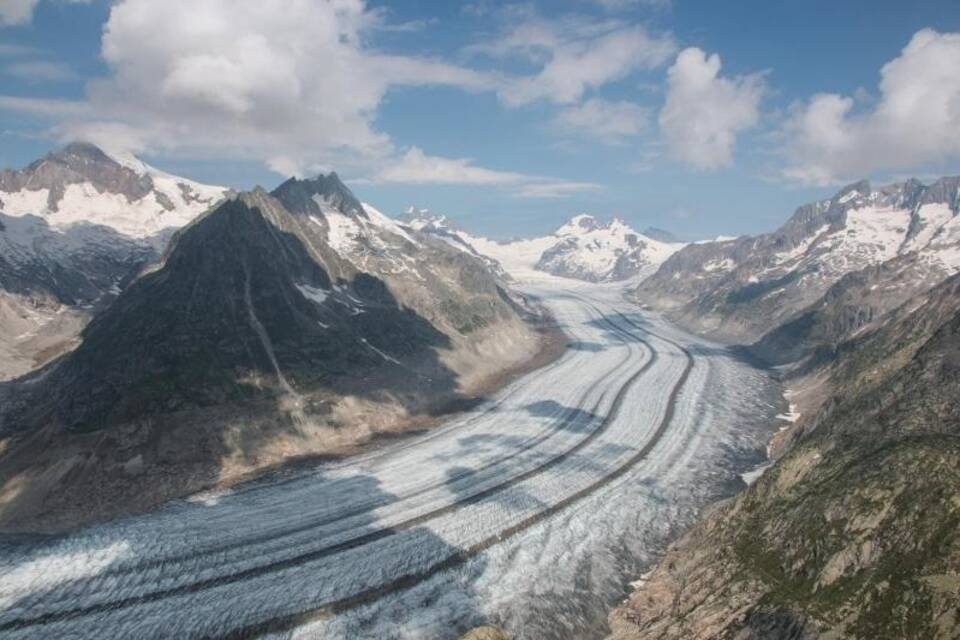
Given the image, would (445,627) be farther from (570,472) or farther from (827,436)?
(827,436)

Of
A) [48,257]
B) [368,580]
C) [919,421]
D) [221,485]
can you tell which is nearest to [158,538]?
[221,485]

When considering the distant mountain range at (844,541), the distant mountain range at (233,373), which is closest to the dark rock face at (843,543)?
the distant mountain range at (844,541)

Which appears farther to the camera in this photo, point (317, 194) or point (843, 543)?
point (317, 194)

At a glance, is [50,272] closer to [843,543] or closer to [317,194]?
[317,194]

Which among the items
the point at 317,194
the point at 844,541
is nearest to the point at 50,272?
the point at 317,194

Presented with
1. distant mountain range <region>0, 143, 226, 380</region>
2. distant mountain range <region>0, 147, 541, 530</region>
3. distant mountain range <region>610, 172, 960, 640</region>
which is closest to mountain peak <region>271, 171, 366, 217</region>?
distant mountain range <region>0, 147, 541, 530</region>

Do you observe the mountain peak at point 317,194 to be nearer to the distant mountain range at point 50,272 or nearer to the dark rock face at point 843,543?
the distant mountain range at point 50,272
